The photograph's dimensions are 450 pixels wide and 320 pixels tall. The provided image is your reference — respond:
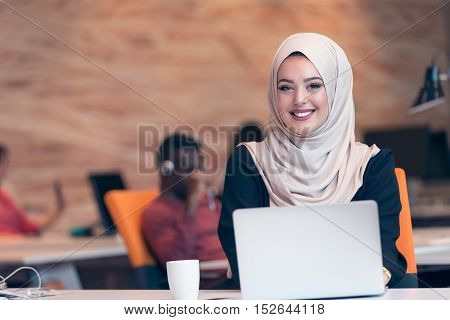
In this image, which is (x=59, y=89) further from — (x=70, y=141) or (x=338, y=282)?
(x=338, y=282)

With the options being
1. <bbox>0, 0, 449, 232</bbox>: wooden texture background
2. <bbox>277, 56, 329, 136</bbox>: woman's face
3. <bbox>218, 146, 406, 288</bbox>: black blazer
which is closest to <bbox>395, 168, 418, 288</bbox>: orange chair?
<bbox>218, 146, 406, 288</bbox>: black blazer

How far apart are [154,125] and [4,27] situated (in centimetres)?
134

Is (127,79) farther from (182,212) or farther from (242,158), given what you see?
(242,158)

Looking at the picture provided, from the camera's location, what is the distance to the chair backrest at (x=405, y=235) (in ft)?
8.11

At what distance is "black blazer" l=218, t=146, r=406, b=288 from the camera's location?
90.3 inches

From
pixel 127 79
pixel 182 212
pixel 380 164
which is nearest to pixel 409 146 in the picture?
pixel 127 79

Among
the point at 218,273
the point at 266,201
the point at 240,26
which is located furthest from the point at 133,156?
the point at 266,201

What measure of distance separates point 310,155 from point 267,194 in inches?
6.7

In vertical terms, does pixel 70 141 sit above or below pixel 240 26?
below

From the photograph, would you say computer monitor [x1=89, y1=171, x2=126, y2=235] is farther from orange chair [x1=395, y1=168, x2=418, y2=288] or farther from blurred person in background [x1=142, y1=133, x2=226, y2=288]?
orange chair [x1=395, y1=168, x2=418, y2=288]

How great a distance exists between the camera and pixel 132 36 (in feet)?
22.6

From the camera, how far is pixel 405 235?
249cm

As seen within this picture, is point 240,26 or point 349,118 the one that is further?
point 240,26

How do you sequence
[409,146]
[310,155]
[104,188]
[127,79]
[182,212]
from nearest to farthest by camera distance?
[310,155], [182,212], [104,188], [409,146], [127,79]
